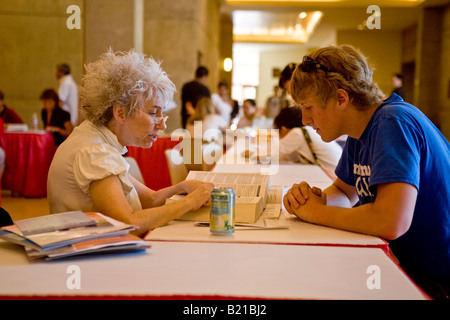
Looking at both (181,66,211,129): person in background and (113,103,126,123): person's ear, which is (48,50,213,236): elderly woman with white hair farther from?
(181,66,211,129): person in background

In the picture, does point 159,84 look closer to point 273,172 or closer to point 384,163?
point 384,163

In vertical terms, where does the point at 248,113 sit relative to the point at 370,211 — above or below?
above

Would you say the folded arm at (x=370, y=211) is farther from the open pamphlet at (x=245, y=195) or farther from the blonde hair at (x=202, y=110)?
the blonde hair at (x=202, y=110)

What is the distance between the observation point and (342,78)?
5.64 ft

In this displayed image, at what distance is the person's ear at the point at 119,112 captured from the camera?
197 centimetres

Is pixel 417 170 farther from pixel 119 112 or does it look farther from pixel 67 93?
pixel 67 93

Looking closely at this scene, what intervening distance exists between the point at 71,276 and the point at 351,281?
629mm

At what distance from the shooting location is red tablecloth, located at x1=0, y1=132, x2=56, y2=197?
642cm

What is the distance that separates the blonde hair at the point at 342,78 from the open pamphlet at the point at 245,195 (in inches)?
16.4

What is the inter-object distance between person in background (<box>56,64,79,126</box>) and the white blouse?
638 cm

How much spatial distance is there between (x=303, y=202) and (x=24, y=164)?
17.5ft

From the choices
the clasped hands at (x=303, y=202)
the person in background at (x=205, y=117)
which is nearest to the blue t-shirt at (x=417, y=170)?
the clasped hands at (x=303, y=202)

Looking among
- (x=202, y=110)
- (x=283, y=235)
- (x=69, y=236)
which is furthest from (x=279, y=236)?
(x=202, y=110)

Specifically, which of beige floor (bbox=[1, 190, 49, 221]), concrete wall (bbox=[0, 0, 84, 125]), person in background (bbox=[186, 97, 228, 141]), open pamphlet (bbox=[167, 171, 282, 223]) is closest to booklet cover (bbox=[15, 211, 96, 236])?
open pamphlet (bbox=[167, 171, 282, 223])
